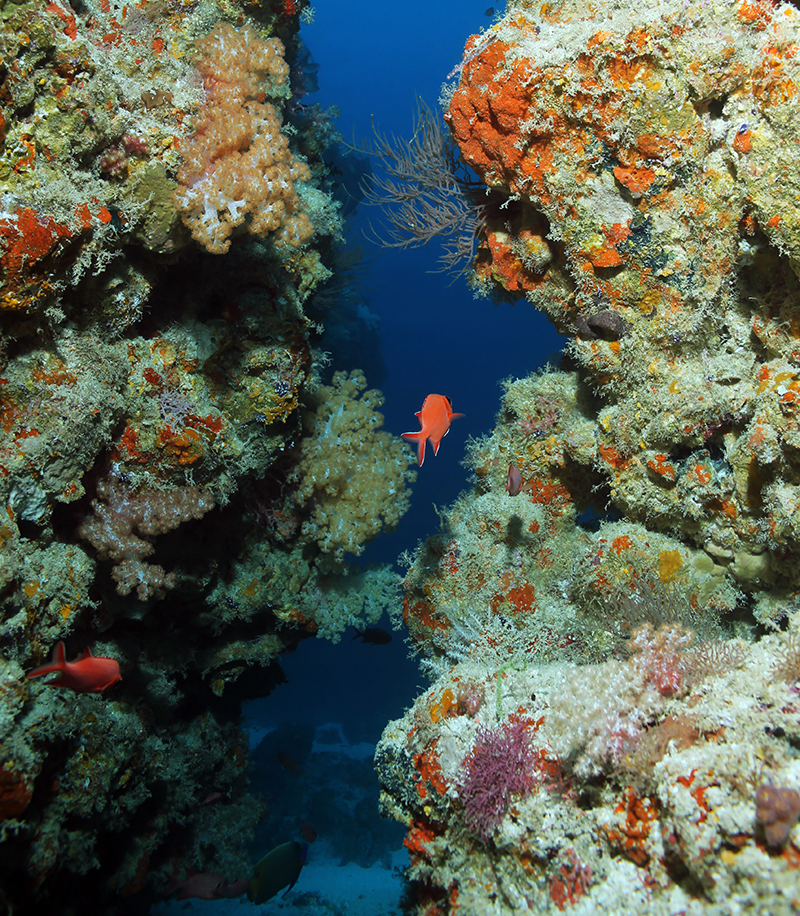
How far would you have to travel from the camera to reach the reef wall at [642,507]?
6.81 ft

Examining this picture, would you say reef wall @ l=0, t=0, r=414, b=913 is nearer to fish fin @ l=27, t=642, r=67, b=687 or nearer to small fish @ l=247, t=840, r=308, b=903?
fish fin @ l=27, t=642, r=67, b=687

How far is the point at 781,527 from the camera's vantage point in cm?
322

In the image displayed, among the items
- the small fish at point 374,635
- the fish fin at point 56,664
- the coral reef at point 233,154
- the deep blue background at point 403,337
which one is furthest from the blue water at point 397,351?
the fish fin at point 56,664

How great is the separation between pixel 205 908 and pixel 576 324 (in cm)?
984

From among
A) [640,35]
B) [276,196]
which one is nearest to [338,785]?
[276,196]

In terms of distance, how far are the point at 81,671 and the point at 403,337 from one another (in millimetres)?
49621

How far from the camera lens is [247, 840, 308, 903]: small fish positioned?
5816 mm

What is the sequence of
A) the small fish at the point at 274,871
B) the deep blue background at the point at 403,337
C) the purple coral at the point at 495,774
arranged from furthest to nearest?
the deep blue background at the point at 403,337
the small fish at the point at 274,871
the purple coral at the point at 495,774

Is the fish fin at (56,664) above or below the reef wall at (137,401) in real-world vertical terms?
below

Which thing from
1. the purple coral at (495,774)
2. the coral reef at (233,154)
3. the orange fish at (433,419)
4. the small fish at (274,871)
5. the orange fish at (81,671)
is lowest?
the small fish at (274,871)

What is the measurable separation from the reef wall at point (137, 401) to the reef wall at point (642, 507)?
2066mm

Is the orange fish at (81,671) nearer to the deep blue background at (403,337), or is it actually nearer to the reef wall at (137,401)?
the reef wall at (137,401)

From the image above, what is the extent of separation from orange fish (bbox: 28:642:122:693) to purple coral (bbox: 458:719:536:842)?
229 centimetres

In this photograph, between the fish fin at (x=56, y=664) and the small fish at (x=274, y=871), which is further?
the small fish at (x=274, y=871)
